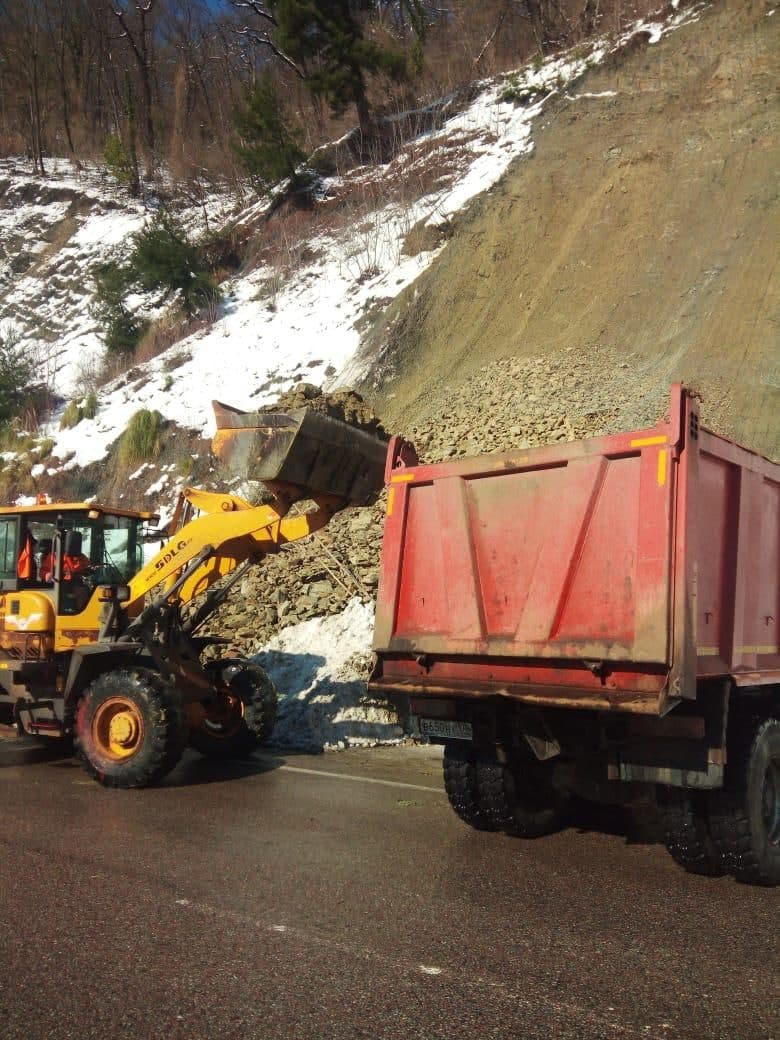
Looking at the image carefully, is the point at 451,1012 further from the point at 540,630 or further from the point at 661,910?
the point at 540,630

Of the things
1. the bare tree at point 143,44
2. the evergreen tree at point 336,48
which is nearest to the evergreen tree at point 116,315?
the evergreen tree at point 336,48

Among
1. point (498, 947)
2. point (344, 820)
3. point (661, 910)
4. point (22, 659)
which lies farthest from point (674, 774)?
point (22, 659)

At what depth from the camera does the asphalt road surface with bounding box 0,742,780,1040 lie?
→ 12.2ft

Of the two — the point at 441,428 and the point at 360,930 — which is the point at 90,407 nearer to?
the point at 441,428

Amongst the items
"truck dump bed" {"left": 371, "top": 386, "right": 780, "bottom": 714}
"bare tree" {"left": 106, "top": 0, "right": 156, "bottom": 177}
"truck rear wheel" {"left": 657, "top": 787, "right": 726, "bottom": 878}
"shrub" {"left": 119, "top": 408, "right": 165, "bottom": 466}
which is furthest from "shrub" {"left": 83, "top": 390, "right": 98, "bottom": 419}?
"truck rear wheel" {"left": 657, "top": 787, "right": 726, "bottom": 878}

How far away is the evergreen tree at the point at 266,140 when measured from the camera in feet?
122

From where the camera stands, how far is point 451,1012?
12.3ft

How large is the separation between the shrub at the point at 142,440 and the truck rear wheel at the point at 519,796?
22011 millimetres

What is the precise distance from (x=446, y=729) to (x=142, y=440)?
22.7m

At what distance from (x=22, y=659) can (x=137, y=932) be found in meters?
5.55

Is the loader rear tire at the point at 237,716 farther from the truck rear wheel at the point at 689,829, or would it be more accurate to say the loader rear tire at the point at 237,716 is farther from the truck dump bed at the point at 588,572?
the truck rear wheel at the point at 689,829

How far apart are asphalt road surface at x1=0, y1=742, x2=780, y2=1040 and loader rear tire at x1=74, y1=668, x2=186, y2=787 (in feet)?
2.65

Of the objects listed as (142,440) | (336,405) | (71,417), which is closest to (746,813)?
(336,405)

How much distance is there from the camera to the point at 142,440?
89.9 ft
